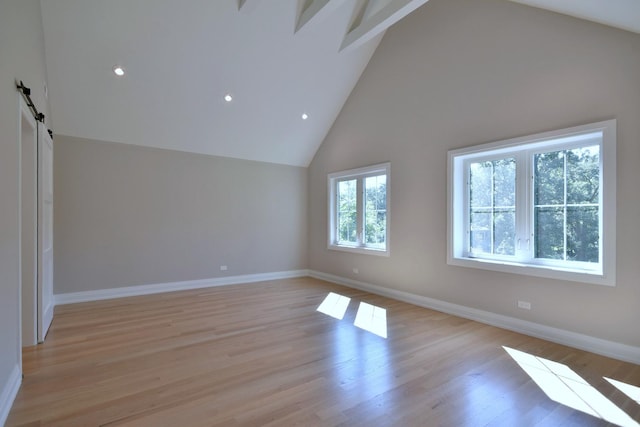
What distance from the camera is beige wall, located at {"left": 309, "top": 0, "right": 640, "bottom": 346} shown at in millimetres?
2764

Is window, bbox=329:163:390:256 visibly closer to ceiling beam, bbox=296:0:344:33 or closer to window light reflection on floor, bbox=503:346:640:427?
ceiling beam, bbox=296:0:344:33

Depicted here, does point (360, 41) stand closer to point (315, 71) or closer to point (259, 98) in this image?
point (315, 71)

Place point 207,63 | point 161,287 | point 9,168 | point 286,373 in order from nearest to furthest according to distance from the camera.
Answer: point 9,168
point 286,373
point 207,63
point 161,287

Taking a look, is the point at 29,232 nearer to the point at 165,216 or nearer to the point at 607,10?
the point at 165,216

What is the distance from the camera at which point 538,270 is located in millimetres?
3264

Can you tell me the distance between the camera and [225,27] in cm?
400

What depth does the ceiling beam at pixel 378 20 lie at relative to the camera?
3348 mm

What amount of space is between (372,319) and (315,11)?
12.7ft

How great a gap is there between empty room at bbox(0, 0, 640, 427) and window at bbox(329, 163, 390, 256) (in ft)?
0.15

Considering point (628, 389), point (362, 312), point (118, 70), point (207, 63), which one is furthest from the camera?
point (207, 63)

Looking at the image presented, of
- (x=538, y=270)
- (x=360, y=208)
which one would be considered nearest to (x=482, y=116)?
(x=538, y=270)

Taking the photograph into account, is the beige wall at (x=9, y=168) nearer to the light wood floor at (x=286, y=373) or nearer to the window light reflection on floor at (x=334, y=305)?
the light wood floor at (x=286, y=373)

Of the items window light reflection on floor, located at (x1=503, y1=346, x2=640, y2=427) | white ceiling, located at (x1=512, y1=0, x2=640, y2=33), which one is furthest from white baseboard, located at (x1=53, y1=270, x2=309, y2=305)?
white ceiling, located at (x1=512, y1=0, x2=640, y2=33)

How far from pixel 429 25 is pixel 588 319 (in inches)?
159
